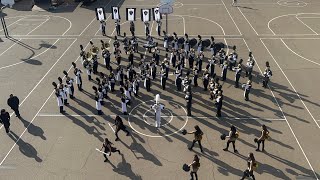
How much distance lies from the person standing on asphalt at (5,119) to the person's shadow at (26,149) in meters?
0.55

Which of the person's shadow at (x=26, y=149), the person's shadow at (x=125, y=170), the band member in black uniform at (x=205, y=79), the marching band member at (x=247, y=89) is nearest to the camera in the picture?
the person's shadow at (x=125, y=170)

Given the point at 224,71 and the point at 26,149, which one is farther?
the point at 224,71

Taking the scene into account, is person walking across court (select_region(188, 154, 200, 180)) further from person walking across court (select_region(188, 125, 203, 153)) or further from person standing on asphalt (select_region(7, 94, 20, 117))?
person standing on asphalt (select_region(7, 94, 20, 117))

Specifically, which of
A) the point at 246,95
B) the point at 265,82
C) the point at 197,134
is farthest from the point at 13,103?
the point at 265,82

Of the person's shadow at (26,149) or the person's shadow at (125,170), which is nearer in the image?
the person's shadow at (125,170)

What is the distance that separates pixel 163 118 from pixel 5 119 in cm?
875

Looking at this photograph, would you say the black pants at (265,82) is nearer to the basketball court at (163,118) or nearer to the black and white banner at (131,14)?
the basketball court at (163,118)

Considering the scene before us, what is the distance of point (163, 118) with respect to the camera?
20.5 m

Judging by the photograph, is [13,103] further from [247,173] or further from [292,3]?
[292,3]

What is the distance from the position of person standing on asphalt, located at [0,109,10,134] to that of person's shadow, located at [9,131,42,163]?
1.81 feet

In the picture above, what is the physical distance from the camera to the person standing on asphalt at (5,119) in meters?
18.8

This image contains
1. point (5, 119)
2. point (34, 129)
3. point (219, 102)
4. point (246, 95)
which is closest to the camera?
point (5, 119)

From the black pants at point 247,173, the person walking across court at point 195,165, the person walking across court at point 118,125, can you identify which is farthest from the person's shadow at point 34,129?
the black pants at point 247,173

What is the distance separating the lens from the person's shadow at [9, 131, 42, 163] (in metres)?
17.6
